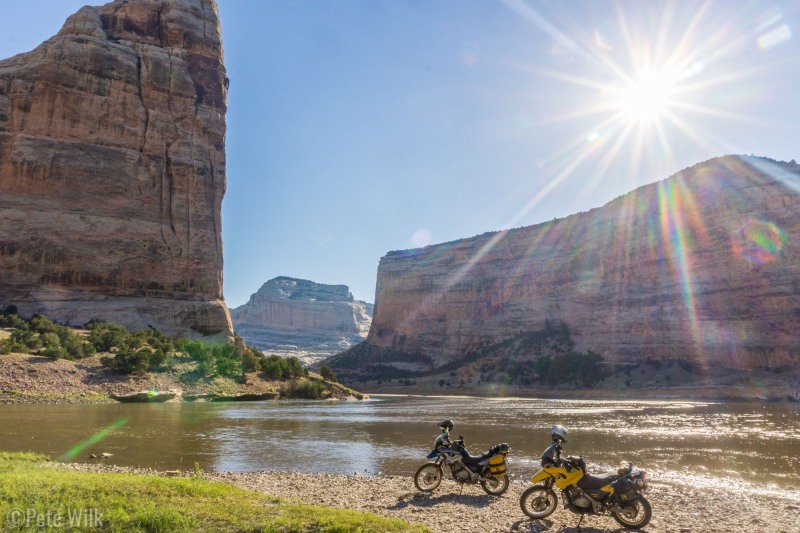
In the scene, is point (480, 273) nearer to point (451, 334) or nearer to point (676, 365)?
point (451, 334)

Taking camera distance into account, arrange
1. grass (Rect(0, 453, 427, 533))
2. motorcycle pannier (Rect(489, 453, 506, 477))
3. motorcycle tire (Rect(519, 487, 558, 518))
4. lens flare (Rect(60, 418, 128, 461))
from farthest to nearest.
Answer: lens flare (Rect(60, 418, 128, 461)) → motorcycle pannier (Rect(489, 453, 506, 477)) → motorcycle tire (Rect(519, 487, 558, 518)) → grass (Rect(0, 453, 427, 533))

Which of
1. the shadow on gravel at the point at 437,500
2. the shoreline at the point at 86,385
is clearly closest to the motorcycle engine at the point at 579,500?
the shadow on gravel at the point at 437,500

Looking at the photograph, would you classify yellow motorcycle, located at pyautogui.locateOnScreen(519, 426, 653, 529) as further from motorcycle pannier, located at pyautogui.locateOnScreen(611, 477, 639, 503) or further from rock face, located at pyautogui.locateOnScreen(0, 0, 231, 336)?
rock face, located at pyautogui.locateOnScreen(0, 0, 231, 336)

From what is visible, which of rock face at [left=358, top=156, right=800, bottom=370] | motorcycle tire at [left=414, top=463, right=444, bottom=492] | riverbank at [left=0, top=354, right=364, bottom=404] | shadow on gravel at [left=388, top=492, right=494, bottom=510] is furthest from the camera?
rock face at [left=358, top=156, right=800, bottom=370]

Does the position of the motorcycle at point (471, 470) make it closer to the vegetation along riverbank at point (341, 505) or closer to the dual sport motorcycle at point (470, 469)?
the dual sport motorcycle at point (470, 469)

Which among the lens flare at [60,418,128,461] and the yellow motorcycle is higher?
the yellow motorcycle

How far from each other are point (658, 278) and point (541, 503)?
97561 mm

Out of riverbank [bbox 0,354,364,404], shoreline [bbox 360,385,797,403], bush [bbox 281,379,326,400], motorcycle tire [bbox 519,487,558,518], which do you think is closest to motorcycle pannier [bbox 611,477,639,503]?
motorcycle tire [bbox 519,487,558,518]

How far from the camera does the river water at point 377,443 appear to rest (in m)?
14.1

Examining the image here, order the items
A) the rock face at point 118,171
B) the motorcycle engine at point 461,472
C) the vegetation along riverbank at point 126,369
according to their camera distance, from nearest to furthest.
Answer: the motorcycle engine at point 461,472, the vegetation along riverbank at point 126,369, the rock face at point 118,171

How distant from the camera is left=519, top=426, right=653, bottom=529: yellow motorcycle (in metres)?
8.34

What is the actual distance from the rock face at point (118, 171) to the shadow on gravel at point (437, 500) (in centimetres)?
5886

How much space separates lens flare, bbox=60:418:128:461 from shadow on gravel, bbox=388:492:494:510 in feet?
34.2

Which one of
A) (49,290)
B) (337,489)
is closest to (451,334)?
(49,290)
